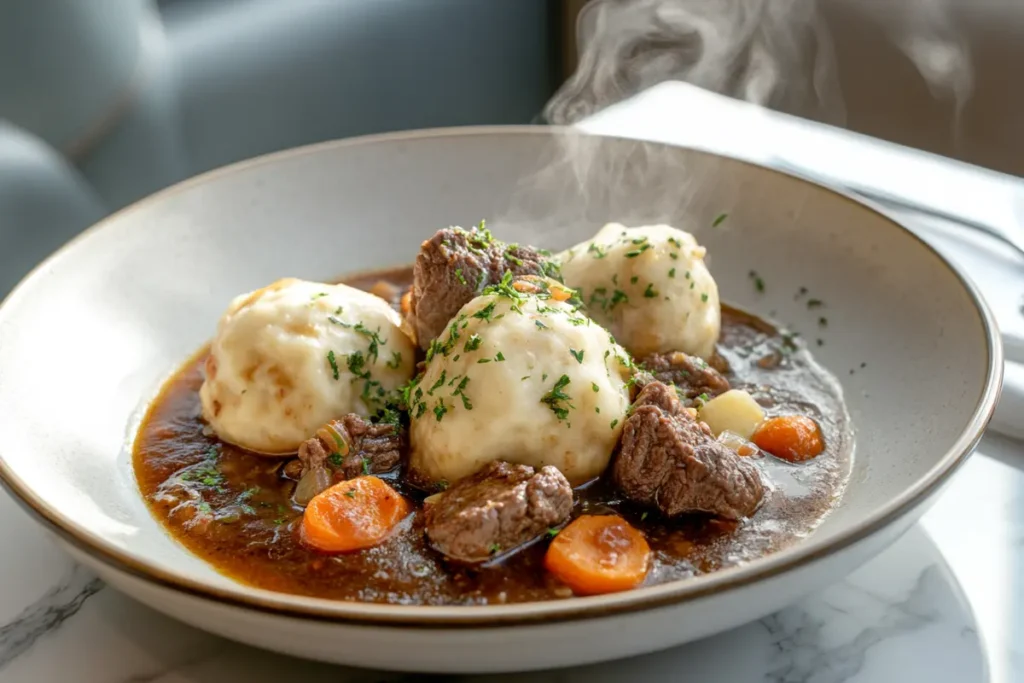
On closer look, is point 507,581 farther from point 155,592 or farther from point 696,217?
point 696,217

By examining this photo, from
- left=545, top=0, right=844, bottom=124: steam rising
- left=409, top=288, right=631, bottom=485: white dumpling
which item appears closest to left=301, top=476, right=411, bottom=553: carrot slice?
left=409, top=288, right=631, bottom=485: white dumpling

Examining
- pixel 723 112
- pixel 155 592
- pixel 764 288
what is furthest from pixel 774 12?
pixel 155 592

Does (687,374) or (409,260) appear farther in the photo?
(409,260)

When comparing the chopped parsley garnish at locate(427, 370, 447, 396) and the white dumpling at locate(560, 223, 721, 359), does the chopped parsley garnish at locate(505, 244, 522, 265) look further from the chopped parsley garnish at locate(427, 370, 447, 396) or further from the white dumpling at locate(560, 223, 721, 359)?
the chopped parsley garnish at locate(427, 370, 447, 396)

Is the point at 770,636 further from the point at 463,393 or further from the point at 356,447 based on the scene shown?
the point at 356,447

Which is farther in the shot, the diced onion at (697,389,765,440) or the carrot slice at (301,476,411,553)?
the diced onion at (697,389,765,440)

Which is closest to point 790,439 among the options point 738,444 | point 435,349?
point 738,444
